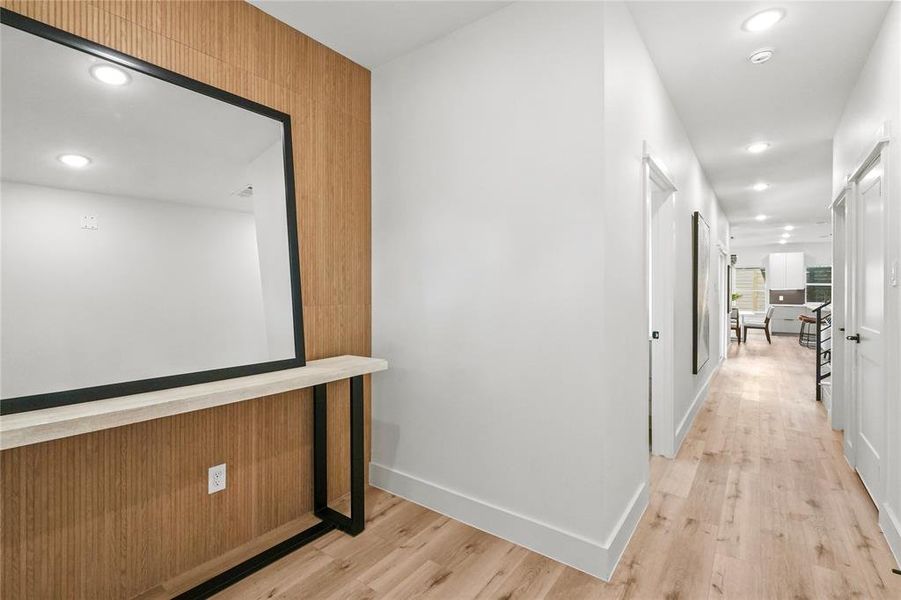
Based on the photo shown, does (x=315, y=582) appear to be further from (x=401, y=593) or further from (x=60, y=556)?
(x=60, y=556)

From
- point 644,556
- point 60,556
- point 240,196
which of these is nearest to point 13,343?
point 60,556

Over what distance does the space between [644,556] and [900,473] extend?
1.22 meters

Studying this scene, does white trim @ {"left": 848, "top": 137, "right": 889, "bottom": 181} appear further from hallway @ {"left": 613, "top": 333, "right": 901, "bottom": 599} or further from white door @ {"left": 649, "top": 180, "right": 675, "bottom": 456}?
hallway @ {"left": 613, "top": 333, "right": 901, "bottom": 599}

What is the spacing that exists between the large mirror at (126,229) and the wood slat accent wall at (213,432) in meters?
0.18

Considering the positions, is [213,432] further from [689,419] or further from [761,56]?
[689,419]

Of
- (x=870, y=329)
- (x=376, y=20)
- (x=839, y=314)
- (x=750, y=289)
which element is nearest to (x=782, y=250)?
(x=750, y=289)

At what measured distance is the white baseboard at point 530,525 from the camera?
1818 mm

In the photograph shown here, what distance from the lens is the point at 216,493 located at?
6.37 ft

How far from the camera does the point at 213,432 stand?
193 cm

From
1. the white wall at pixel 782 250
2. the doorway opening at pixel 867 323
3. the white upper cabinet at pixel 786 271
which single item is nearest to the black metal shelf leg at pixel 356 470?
the doorway opening at pixel 867 323

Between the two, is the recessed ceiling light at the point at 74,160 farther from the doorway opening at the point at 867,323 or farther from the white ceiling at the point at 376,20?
the doorway opening at the point at 867,323

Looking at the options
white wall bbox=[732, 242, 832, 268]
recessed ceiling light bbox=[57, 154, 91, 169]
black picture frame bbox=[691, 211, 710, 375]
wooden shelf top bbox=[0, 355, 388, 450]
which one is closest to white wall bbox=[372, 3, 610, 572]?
wooden shelf top bbox=[0, 355, 388, 450]

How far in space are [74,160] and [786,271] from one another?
14.1 metres

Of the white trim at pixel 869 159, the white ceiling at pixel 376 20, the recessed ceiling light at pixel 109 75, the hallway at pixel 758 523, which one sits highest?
the white ceiling at pixel 376 20
